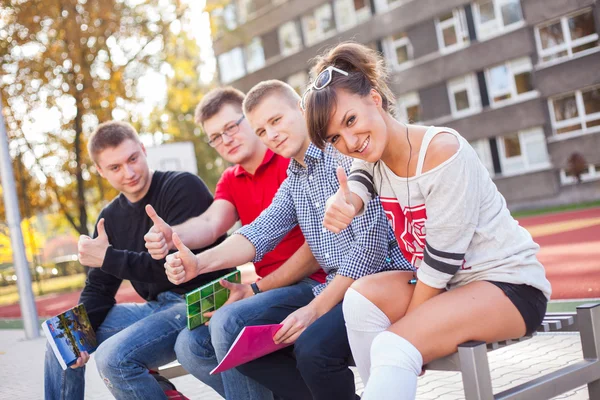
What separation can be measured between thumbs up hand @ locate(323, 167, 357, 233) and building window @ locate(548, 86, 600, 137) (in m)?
25.7

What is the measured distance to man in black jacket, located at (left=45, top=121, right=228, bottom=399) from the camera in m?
3.87

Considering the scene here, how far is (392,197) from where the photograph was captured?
3.00m

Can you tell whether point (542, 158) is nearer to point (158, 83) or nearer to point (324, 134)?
point (158, 83)

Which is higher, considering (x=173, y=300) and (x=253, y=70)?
(x=253, y=70)

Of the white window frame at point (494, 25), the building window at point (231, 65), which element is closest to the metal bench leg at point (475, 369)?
the white window frame at point (494, 25)

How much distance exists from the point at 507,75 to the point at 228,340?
27121 mm

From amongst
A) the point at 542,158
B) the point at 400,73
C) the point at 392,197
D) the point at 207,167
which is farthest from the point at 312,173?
the point at 207,167

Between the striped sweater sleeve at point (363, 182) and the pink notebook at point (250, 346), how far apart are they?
0.65 meters

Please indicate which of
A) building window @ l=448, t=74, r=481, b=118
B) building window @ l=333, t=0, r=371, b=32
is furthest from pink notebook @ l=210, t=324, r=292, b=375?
building window @ l=333, t=0, r=371, b=32

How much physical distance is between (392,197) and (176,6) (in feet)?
63.6

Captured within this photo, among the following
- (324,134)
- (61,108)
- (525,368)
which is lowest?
(525,368)

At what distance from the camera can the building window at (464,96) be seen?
30.1m

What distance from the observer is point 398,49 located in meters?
33.0

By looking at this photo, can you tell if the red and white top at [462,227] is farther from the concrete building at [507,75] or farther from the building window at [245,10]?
the building window at [245,10]
